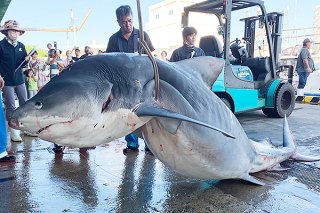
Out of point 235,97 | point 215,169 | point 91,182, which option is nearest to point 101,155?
point 91,182

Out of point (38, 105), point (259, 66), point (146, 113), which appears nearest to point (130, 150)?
point (146, 113)

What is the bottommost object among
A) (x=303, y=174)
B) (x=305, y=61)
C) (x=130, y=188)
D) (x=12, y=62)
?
(x=303, y=174)

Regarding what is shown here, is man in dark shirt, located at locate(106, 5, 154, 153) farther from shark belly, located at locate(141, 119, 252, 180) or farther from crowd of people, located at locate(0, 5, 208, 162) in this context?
shark belly, located at locate(141, 119, 252, 180)

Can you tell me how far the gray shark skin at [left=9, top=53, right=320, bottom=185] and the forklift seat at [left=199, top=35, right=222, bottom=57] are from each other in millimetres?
3938

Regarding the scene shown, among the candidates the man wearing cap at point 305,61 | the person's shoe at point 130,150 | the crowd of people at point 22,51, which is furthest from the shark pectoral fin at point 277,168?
the man wearing cap at point 305,61

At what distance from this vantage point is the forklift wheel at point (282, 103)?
292 inches

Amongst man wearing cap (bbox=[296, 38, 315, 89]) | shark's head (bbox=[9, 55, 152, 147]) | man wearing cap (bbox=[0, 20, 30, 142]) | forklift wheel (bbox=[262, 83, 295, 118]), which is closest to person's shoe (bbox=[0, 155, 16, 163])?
man wearing cap (bbox=[0, 20, 30, 142])

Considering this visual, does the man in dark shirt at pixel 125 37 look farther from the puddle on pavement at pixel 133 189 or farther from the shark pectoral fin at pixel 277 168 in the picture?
the shark pectoral fin at pixel 277 168

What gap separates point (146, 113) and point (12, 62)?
11.9ft

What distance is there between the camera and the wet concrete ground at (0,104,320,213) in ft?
9.04

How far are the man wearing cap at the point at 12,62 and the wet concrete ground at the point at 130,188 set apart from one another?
1.06 m

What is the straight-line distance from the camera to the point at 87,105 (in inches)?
77.6

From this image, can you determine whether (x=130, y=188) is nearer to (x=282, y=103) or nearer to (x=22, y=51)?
(x=22, y=51)

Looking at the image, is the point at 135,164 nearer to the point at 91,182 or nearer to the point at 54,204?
the point at 91,182
